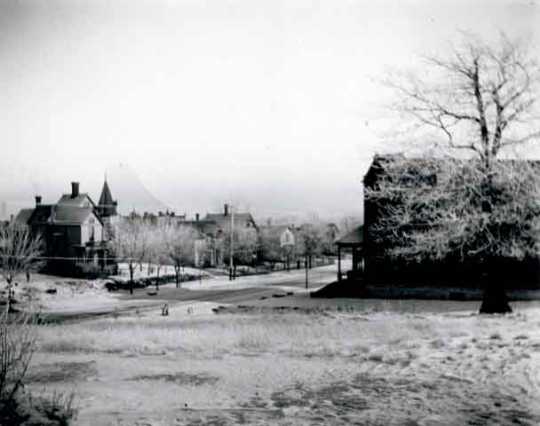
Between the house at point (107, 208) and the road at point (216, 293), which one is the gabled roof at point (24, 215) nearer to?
the house at point (107, 208)

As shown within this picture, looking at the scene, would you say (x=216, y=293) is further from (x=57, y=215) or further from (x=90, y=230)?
(x=57, y=215)

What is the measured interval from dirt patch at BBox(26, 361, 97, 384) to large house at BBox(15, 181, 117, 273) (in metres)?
40.6

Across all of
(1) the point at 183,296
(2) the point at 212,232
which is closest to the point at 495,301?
(1) the point at 183,296

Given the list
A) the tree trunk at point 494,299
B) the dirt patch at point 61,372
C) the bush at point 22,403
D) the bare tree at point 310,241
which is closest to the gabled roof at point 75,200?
the bare tree at point 310,241

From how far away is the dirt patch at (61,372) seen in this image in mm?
12078

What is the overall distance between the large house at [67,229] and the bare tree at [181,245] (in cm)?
757

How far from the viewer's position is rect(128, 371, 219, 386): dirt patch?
1140 centimetres

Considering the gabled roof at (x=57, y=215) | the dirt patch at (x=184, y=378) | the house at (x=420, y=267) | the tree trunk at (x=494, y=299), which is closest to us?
the dirt patch at (x=184, y=378)

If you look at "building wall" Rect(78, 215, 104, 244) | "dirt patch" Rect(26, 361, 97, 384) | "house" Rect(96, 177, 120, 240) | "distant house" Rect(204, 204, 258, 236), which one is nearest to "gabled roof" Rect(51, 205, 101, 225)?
"building wall" Rect(78, 215, 104, 244)

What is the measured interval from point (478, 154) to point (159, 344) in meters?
12.7

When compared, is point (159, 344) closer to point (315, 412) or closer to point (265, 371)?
point (265, 371)

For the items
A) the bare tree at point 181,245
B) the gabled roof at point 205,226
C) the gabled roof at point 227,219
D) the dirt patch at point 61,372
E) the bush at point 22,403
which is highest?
the gabled roof at point 227,219

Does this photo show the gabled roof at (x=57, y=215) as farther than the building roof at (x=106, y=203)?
No

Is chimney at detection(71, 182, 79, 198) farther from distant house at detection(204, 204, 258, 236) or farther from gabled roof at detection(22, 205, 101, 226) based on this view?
distant house at detection(204, 204, 258, 236)
